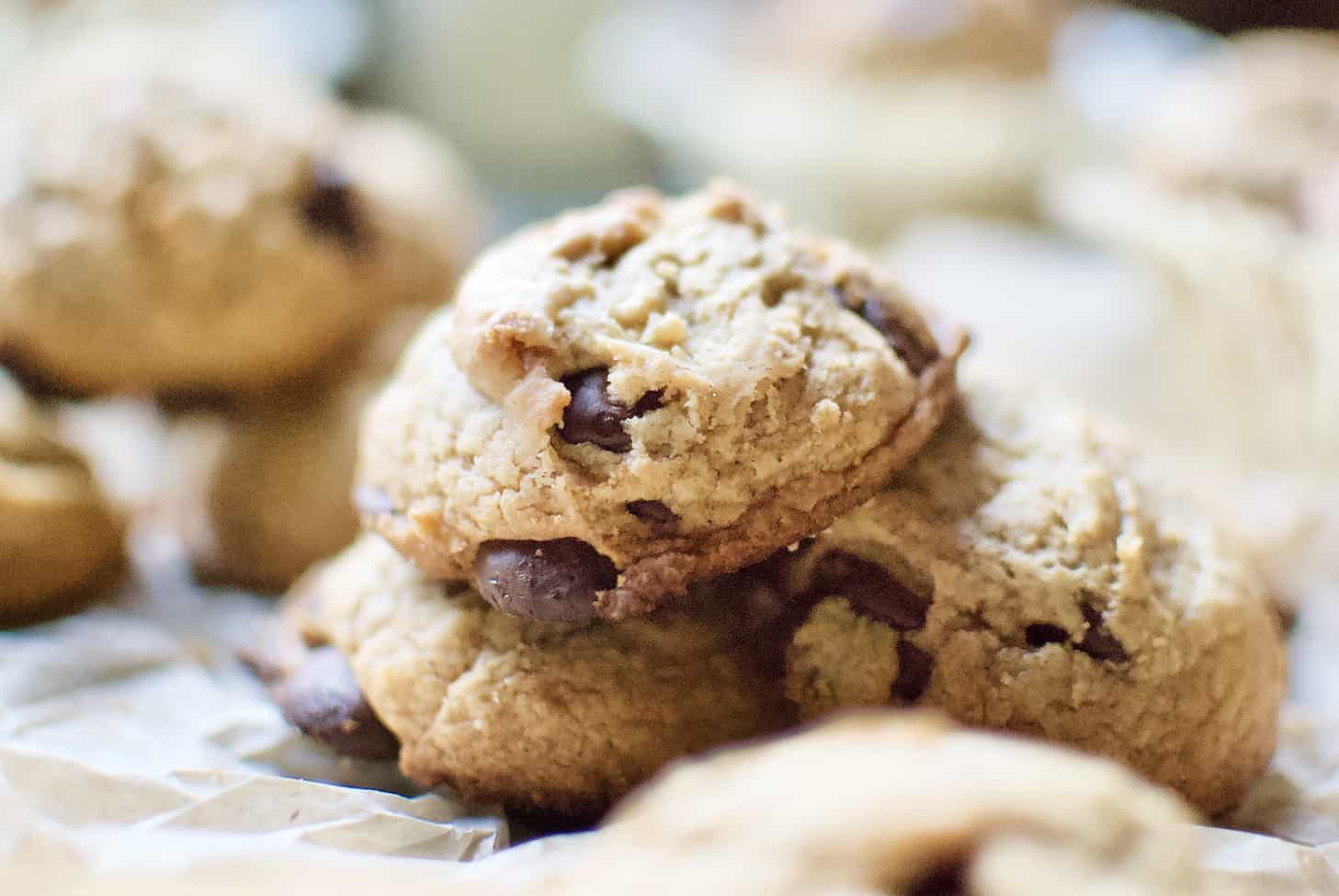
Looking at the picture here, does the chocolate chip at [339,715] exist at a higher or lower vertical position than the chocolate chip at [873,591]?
lower

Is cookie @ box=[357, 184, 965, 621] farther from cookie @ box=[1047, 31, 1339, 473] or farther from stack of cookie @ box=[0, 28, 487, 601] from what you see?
cookie @ box=[1047, 31, 1339, 473]

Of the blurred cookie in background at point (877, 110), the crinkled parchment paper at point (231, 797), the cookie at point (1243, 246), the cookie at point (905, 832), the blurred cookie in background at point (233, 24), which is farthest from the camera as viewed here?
the blurred cookie in background at point (877, 110)

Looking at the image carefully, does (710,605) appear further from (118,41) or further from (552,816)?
(118,41)

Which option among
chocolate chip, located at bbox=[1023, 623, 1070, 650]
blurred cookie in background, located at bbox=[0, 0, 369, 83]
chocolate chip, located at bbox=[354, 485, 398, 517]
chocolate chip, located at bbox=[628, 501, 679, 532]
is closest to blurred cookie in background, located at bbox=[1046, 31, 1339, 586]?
chocolate chip, located at bbox=[1023, 623, 1070, 650]

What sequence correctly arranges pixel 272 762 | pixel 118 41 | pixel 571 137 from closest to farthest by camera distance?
pixel 272 762 → pixel 118 41 → pixel 571 137

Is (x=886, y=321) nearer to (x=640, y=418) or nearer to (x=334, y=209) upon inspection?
(x=640, y=418)

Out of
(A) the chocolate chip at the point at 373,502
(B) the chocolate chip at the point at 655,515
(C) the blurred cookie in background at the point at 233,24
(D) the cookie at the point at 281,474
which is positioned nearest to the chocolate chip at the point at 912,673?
(B) the chocolate chip at the point at 655,515

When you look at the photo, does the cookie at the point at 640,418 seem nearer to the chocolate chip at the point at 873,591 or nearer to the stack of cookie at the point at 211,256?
the chocolate chip at the point at 873,591

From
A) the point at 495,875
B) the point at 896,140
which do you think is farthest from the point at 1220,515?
the point at 896,140
